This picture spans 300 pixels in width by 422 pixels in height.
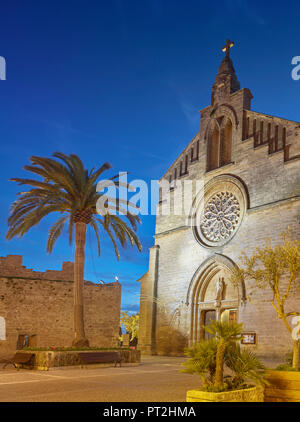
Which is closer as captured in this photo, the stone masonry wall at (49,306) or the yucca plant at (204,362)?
the yucca plant at (204,362)

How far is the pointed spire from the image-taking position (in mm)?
29578

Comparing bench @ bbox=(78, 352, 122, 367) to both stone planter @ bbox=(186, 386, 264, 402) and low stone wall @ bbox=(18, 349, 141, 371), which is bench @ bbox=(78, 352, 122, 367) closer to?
low stone wall @ bbox=(18, 349, 141, 371)

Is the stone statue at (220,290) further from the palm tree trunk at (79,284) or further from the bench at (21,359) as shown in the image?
the bench at (21,359)

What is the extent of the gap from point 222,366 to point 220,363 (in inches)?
2.4

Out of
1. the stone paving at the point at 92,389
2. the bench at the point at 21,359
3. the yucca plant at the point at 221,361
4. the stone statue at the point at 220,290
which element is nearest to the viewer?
the yucca plant at the point at 221,361

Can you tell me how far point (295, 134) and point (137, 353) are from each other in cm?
1400

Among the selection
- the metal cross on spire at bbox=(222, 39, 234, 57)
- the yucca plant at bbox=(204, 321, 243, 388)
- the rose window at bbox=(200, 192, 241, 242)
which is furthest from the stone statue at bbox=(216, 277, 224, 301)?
the yucca plant at bbox=(204, 321, 243, 388)

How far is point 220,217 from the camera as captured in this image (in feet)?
89.5

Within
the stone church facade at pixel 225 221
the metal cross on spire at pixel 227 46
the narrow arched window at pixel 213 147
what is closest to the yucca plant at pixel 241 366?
the stone church facade at pixel 225 221

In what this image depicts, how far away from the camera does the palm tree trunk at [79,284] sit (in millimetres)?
17359

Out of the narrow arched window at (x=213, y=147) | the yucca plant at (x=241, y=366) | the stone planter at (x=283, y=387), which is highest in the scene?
the narrow arched window at (x=213, y=147)

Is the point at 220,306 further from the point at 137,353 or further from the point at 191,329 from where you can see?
the point at 137,353

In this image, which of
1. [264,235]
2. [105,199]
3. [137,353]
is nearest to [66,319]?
[137,353]

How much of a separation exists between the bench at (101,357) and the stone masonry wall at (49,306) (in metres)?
5.15
